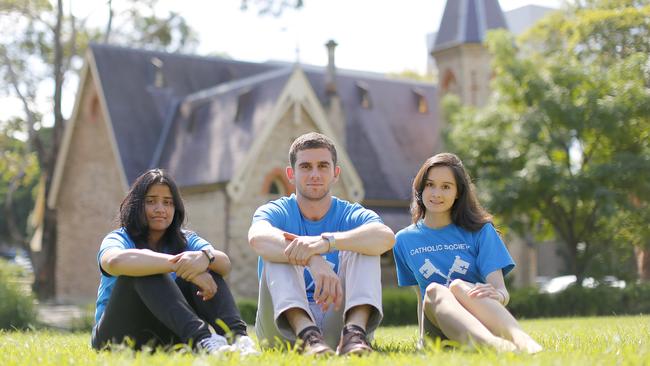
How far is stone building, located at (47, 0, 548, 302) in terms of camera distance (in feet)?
78.2

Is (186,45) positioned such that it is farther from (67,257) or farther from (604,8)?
(604,8)

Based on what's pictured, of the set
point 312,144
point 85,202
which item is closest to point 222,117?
point 85,202

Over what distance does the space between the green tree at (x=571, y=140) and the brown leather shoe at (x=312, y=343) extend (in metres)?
15.8

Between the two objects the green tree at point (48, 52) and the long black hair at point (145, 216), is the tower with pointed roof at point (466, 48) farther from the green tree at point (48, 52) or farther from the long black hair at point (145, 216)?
the long black hair at point (145, 216)

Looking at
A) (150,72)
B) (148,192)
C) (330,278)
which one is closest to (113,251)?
(148,192)

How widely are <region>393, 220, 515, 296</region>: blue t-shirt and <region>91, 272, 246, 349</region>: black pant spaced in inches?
47.6

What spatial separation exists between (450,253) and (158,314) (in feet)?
6.33

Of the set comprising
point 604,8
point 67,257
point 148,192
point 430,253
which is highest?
point 604,8

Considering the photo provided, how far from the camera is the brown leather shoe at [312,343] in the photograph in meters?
4.70

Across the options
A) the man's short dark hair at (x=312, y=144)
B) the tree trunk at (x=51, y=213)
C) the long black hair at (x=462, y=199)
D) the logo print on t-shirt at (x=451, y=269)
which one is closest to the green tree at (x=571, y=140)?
the tree trunk at (x=51, y=213)

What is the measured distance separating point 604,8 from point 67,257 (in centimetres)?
1867

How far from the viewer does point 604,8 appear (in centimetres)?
2534

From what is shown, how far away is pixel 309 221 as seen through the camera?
19.5ft

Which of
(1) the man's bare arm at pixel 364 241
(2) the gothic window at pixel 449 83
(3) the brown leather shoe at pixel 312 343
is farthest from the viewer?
(2) the gothic window at pixel 449 83
